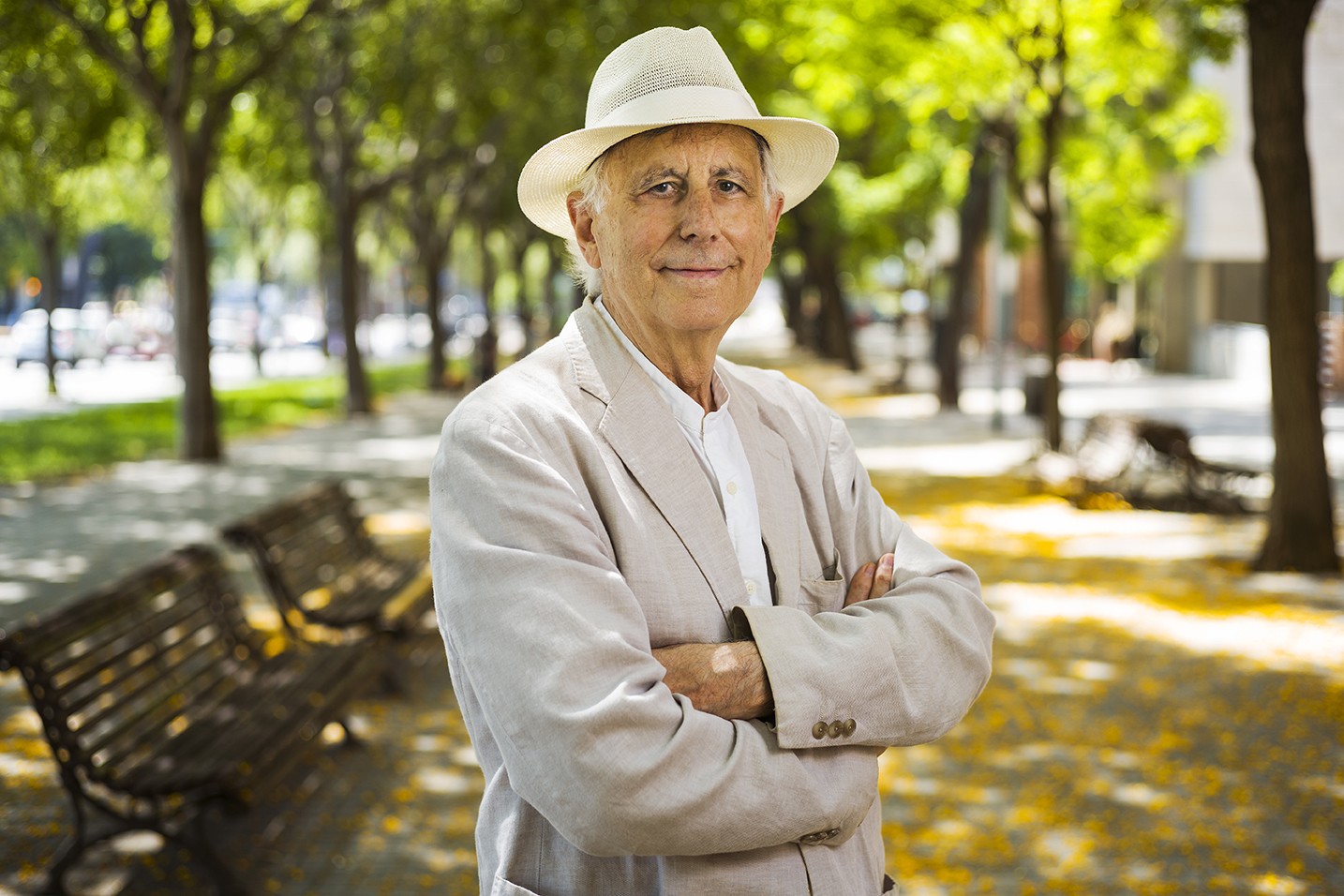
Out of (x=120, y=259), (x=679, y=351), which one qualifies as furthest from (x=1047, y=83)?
(x=120, y=259)

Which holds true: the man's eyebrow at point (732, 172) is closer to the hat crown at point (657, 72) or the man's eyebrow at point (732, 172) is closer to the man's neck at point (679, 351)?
the hat crown at point (657, 72)

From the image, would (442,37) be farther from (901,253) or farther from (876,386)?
(901,253)

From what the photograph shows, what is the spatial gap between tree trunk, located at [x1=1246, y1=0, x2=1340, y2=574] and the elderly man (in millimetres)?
8455

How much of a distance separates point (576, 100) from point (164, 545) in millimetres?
20243

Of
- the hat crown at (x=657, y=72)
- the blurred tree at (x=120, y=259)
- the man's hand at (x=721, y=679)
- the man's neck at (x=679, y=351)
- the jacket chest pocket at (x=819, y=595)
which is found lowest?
the man's hand at (x=721, y=679)

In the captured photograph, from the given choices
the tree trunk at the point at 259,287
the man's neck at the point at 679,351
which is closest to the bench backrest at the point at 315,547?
the man's neck at the point at 679,351

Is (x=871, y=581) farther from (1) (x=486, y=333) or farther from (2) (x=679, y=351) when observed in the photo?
(1) (x=486, y=333)

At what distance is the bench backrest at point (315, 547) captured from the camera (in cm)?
740

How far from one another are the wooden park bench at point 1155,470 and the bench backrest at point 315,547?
25.5ft

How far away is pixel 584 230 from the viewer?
258 cm

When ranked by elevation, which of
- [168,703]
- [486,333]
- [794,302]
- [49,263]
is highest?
[49,263]

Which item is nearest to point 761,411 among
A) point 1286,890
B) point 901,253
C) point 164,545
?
point 1286,890

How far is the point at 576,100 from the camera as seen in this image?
30.4m

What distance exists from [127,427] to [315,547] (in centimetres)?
1637
